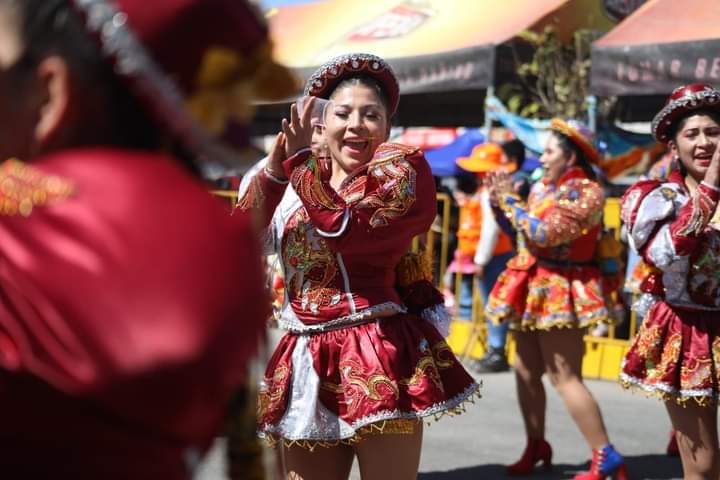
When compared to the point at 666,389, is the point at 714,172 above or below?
above

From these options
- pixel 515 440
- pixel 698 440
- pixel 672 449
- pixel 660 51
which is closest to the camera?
pixel 698 440

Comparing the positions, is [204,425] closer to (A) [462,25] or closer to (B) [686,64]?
(B) [686,64]

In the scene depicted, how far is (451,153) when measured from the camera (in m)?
13.8

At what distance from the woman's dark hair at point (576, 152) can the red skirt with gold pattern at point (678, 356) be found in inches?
60.4

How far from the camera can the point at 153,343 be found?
1109 mm

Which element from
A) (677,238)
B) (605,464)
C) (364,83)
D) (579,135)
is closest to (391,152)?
(364,83)

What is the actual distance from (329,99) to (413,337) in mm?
891

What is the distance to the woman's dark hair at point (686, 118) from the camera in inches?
183

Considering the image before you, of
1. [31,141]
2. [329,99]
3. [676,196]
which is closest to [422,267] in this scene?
[329,99]

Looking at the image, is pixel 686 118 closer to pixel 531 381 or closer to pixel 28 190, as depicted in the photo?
pixel 531 381

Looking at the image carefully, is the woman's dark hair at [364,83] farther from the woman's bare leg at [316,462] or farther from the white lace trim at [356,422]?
the woman's bare leg at [316,462]

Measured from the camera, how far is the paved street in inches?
245

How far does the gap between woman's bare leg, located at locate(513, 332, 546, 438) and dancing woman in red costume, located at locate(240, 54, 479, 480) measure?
97.3 inches

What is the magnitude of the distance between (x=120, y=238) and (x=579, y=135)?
523cm
